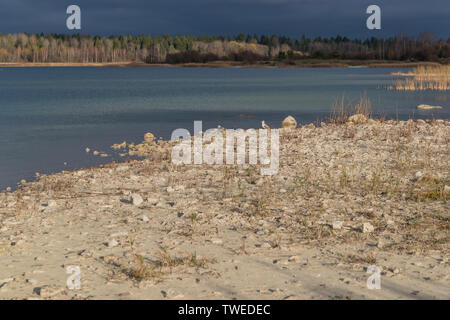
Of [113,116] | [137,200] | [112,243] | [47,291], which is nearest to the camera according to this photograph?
[47,291]

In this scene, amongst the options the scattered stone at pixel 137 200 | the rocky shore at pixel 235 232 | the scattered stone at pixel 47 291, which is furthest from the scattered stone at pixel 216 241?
the scattered stone at pixel 137 200

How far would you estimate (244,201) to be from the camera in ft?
33.5

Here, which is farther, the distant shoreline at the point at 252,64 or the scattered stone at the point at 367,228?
the distant shoreline at the point at 252,64

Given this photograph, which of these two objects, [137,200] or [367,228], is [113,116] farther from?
[367,228]

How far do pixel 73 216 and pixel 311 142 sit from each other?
10.3 metres

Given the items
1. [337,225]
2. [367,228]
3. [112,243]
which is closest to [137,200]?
[112,243]

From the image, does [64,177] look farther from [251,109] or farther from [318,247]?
A: [251,109]

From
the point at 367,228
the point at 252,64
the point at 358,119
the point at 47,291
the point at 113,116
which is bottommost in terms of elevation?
the point at 47,291

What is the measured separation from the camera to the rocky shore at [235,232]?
6.28 metres

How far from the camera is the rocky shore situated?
628 centimetres

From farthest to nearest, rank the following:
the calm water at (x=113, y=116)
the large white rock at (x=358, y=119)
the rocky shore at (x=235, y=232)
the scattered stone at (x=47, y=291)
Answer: the large white rock at (x=358, y=119)
the calm water at (x=113, y=116)
the rocky shore at (x=235, y=232)
the scattered stone at (x=47, y=291)

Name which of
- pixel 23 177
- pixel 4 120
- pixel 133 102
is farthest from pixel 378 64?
pixel 23 177

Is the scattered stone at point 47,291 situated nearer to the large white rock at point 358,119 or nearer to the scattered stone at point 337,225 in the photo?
the scattered stone at point 337,225

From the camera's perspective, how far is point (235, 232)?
27.6ft
